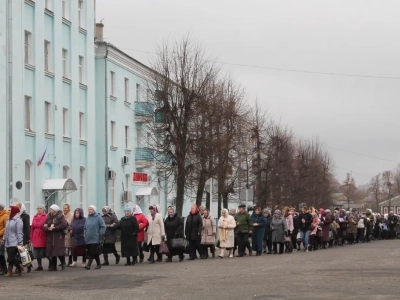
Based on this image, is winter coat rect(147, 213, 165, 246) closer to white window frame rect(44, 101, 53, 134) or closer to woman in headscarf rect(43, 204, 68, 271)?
woman in headscarf rect(43, 204, 68, 271)

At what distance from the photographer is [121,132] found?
53719 millimetres

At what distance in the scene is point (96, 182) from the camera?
50.9 meters

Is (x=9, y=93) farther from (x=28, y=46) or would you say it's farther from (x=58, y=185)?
(x=58, y=185)

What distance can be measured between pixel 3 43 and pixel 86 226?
14903 millimetres

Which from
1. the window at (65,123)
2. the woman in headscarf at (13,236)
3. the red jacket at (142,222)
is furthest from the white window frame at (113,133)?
the woman in headscarf at (13,236)

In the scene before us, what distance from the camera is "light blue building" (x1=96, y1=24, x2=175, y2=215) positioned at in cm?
5094

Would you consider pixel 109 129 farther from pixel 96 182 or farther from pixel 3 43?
pixel 3 43

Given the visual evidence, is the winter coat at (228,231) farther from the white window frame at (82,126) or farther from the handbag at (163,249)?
the white window frame at (82,126)

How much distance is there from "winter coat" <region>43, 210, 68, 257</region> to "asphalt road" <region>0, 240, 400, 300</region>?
0.64 metres

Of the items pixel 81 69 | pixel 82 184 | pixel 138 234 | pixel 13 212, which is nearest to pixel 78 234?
pixel 138 234

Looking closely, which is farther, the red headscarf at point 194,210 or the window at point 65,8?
the window at point 65,8

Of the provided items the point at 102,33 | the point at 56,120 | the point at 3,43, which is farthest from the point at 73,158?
the point at 102,33

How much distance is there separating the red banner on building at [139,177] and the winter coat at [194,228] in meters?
25.8

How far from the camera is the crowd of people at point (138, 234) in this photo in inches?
896
